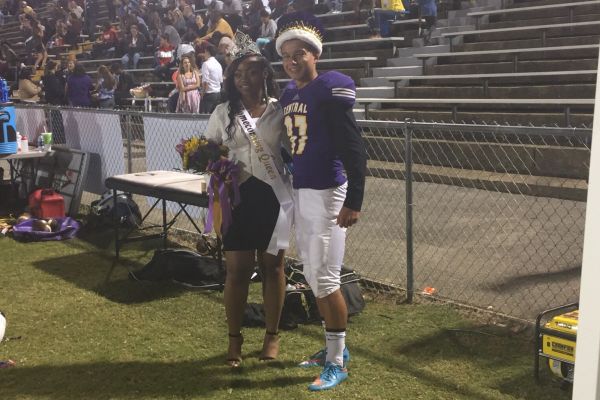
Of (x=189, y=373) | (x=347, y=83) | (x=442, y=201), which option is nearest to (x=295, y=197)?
(x=347, y=83)

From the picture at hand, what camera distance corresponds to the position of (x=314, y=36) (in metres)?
3.54

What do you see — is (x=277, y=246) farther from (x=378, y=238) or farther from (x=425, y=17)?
(x=425, y=17)

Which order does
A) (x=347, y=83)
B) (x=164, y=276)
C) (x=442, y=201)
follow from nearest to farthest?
(x=347, y=83)
(x=164, y=276)
(x=442, y=201)

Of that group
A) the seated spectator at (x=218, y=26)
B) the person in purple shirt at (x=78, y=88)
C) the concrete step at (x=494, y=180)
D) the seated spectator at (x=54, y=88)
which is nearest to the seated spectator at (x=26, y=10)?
the seated spectator at (x=218, y=26)

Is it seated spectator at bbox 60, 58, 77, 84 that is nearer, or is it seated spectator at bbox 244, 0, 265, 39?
seated spectator at bbox 60, 58, 77, 84

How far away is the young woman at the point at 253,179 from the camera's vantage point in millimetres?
3830

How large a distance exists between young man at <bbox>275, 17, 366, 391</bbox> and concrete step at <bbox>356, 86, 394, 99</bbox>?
9.33m

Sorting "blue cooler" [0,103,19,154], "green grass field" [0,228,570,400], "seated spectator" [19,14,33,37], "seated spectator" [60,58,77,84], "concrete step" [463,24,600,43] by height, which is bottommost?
"green grass field" [0,228,570,400]

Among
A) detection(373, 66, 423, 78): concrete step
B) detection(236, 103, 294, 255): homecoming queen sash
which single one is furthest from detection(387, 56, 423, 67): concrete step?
detection(236, 103, 294, 255): homecoming queen sash

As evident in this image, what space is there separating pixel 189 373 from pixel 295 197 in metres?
1.22

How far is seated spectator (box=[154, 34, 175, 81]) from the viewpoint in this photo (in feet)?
60.4

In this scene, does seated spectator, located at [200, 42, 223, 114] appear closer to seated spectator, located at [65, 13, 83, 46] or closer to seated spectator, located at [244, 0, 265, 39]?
seated spectator, located at [244, 0, 265, 39]

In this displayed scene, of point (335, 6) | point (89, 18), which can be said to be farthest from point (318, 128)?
point (89, 18)

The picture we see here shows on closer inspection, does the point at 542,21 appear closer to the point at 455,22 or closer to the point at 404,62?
the point at 455,22
